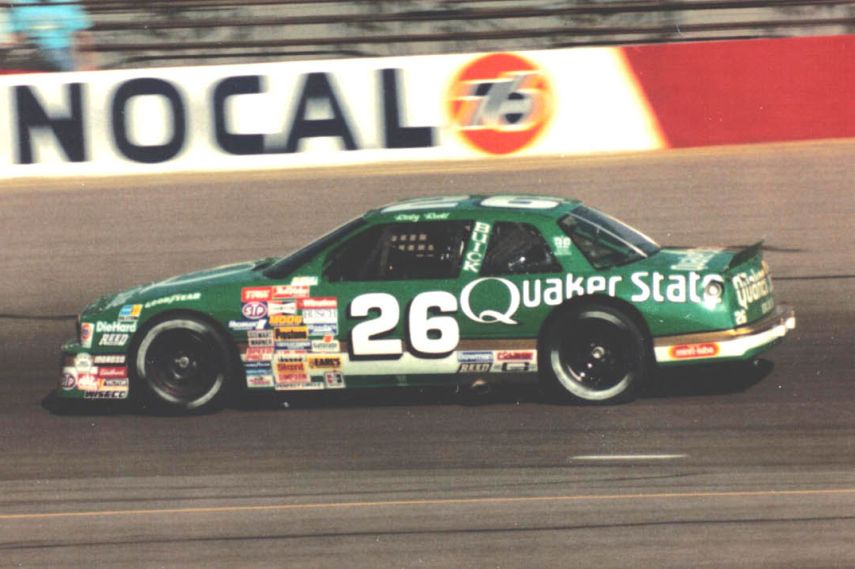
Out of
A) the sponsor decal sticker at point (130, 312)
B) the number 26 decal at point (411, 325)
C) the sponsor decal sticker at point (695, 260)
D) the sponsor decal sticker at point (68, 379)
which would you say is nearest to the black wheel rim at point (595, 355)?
the sponsor decal sticker at point (695, 260)

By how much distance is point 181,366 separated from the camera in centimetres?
895

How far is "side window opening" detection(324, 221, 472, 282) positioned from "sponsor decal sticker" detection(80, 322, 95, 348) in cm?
154

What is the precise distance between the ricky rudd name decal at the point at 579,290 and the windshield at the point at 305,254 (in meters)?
0.86

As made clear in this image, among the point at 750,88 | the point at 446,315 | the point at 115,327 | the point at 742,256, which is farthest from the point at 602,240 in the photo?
the point at 750,88

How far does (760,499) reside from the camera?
21.2ft

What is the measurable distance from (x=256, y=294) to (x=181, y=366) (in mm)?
687

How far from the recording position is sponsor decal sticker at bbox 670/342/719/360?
27.5 feet

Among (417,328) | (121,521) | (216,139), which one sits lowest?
(121,521)

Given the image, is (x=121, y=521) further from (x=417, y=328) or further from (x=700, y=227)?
(x=700, y=227)

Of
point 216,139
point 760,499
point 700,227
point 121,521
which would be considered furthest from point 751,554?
point 216,139

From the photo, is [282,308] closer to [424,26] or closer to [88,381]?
[88,381]

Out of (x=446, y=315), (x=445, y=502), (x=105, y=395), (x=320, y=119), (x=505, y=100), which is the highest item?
(x=505, y=100)

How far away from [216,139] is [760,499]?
7.22m

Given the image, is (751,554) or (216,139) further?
(216,139)
